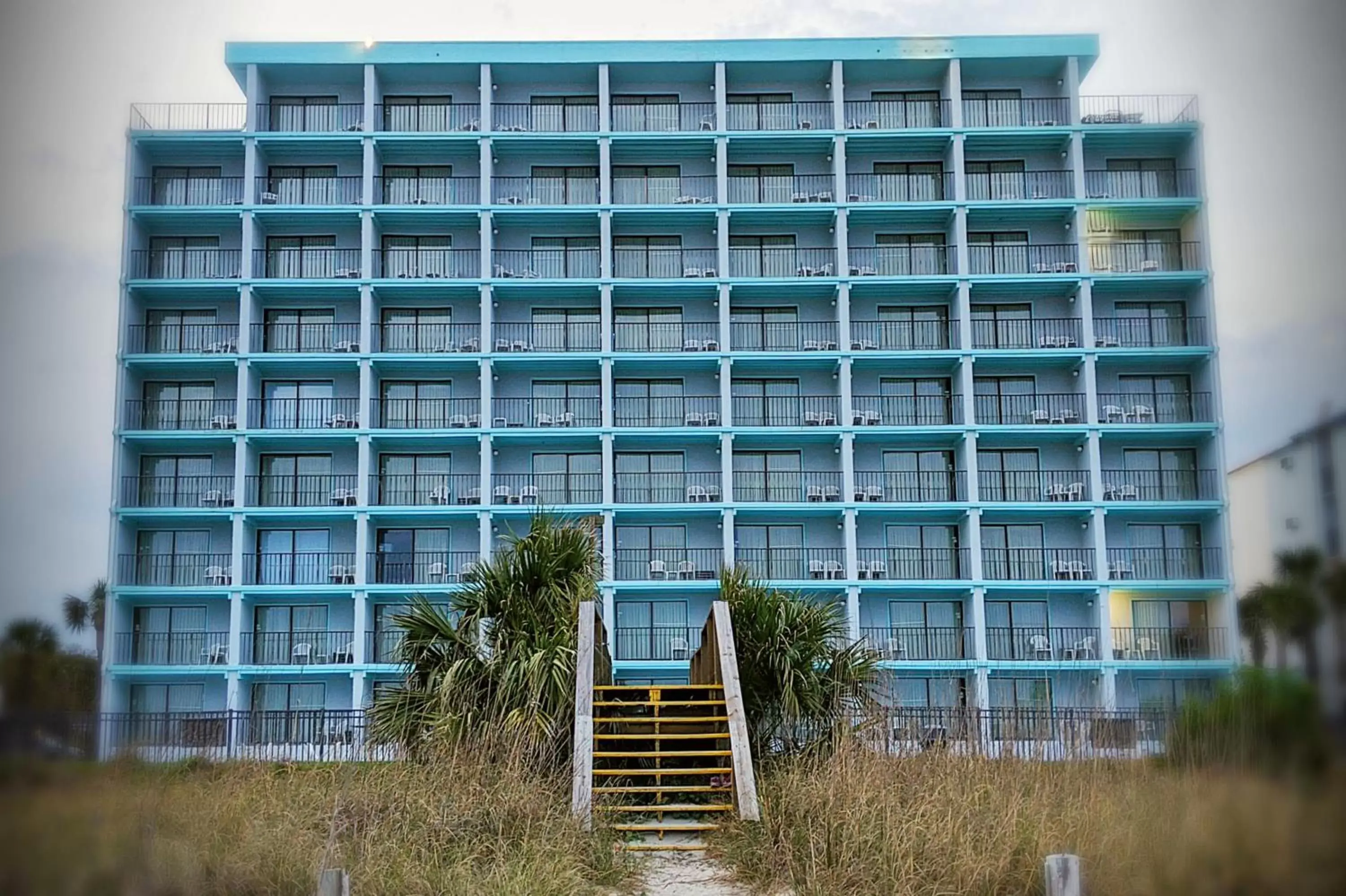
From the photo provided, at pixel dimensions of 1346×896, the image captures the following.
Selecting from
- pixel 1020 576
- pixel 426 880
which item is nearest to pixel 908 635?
pixel 1020 576

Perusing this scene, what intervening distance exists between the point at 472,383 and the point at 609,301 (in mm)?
4935

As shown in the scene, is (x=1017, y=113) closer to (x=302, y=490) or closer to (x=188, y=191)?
(x=302, y=490)

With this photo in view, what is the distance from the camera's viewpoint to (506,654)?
17.4m

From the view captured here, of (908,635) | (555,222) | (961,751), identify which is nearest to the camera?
(961,751)

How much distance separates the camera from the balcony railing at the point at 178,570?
40000 mm

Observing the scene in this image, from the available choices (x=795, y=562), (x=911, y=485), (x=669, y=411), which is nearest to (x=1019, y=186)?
(x=911, y=485)

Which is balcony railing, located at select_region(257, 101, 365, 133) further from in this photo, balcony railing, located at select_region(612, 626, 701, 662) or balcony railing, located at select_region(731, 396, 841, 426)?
balcony railing, located at select_region(612, 626, 701, 662)

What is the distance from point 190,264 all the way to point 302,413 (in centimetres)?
598

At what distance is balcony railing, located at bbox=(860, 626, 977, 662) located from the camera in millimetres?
39438

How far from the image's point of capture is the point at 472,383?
1647 inches

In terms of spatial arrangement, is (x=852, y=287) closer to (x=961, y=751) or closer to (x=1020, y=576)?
(x=1020, y=576)

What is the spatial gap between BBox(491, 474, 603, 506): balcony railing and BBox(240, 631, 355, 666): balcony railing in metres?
6.05

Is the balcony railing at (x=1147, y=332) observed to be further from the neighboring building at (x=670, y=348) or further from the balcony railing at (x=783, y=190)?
the balcony railing at (x=783, y=190)

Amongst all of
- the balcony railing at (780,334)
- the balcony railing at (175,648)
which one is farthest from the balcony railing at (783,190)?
the balcony railing at (175,648)
